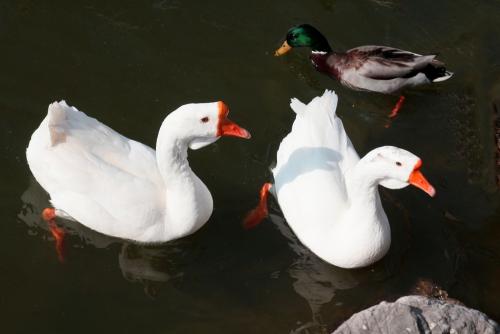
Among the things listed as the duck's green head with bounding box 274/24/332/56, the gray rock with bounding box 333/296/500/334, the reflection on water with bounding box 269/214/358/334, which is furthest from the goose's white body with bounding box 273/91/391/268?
the duck's green head with bounding box 274/24/332/56

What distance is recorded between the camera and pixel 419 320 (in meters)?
5.02

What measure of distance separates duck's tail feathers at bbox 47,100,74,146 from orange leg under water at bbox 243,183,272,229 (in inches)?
69.9

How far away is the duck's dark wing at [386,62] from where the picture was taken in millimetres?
7352

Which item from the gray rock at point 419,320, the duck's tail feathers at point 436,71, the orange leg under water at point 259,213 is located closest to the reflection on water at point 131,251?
the orange leg under water at point 259,213

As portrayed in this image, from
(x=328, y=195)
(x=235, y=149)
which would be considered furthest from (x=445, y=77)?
(x=328, y=195)

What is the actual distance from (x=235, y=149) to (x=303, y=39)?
5.55 feet

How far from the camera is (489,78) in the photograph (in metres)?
7.91

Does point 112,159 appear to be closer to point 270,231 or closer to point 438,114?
point 270,231

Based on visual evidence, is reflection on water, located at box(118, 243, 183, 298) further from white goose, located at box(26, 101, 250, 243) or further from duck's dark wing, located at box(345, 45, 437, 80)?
duck's dark wing, located at box(345, 45, 437, 80)

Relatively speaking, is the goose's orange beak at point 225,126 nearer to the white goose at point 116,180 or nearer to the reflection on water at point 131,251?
the white goose at point 116,180

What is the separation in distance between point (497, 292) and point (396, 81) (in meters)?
2.53

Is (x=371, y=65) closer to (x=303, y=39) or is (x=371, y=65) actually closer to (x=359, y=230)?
(x=303, y=39)

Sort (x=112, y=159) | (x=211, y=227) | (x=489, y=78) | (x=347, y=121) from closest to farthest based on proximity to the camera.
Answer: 1. (x=112, y=159)
2. (x=211, y=227)
3. (x=347, y=121)
4. (x=489, y=78)

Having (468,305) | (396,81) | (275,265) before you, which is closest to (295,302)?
(275,265)
